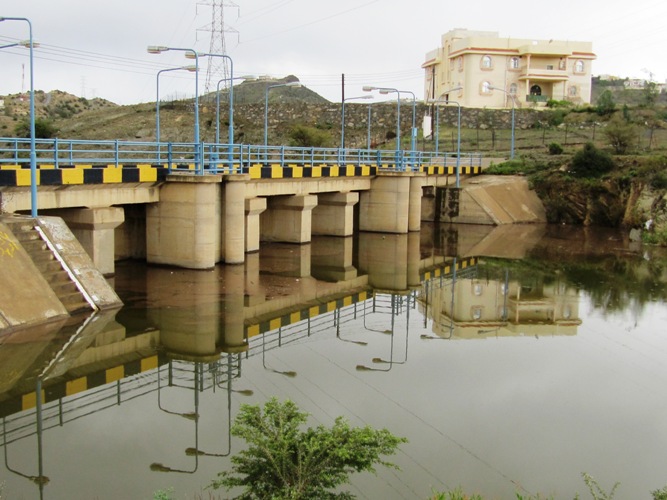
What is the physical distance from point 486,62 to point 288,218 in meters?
45.1

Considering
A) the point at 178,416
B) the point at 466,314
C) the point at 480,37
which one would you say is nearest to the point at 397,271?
the point at 466,314

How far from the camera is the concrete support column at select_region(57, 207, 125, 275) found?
64.2 ft

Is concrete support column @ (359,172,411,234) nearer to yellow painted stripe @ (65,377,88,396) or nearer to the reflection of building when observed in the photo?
the reflection of building

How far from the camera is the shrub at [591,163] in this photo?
132 feet

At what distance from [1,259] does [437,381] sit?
25.9 ft

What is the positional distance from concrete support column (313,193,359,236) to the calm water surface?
8.62 metres

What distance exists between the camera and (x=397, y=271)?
81.8 ft

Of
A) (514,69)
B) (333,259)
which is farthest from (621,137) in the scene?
(514,69)

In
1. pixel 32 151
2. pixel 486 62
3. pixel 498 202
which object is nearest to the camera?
pixel 32 151

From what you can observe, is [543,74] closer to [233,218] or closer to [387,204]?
[387,204]

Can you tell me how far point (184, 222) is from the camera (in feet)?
71.3

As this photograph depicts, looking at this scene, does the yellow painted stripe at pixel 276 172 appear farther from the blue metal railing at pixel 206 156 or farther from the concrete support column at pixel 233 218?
the concrete support column at pixel 233 218

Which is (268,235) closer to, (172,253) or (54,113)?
(172,253)

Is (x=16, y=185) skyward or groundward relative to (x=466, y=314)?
skyward
